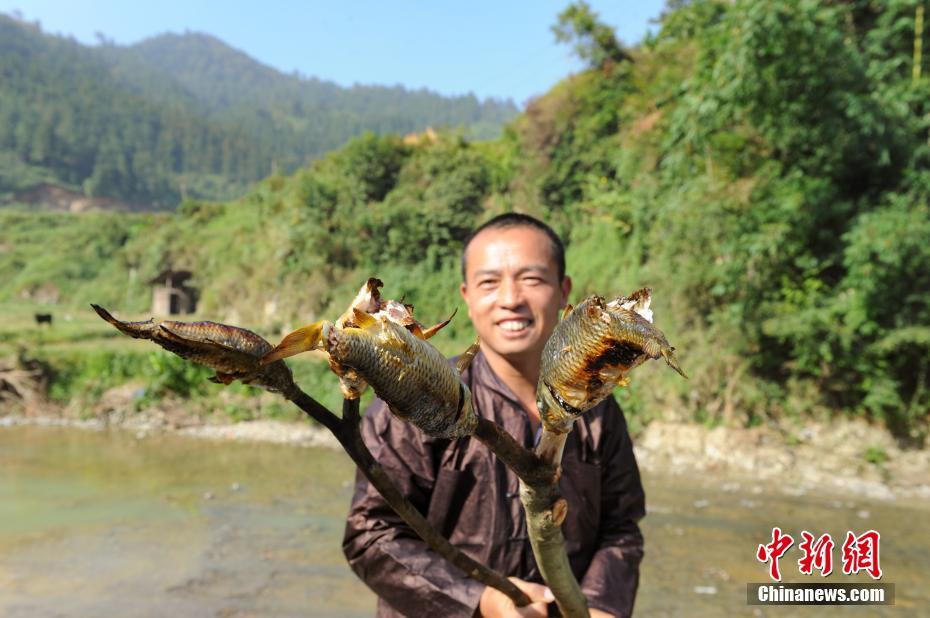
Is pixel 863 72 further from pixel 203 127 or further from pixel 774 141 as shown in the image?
pixel 203 127

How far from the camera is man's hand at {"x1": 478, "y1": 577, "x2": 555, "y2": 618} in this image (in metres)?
1.29

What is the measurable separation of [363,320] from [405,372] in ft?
0.22

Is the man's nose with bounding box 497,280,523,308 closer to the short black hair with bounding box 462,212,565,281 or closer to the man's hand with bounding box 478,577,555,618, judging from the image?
the short black hair with bounding box 462,212,565,281

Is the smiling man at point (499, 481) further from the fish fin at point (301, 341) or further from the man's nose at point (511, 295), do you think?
the fish fin at point (301, 341)

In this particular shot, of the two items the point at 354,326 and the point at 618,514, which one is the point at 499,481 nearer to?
the point at 618,514

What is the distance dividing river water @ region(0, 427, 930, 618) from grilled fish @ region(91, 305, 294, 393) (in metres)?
5.20

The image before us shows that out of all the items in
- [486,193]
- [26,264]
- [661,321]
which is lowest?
[661,321]

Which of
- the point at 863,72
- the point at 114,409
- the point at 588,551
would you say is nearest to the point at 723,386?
the point at 863,72

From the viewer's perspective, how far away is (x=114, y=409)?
14227 mm

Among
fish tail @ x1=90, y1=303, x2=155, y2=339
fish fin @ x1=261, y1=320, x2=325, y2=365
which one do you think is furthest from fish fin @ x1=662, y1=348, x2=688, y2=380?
fish tail @ x1=90, y1=303, x2=155, y2=339

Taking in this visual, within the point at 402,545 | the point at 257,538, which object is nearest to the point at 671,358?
the point at 402,545

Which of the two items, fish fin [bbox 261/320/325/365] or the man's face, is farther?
the man's face

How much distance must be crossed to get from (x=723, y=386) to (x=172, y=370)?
11.0 meters

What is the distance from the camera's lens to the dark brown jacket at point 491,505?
164 centimetres
